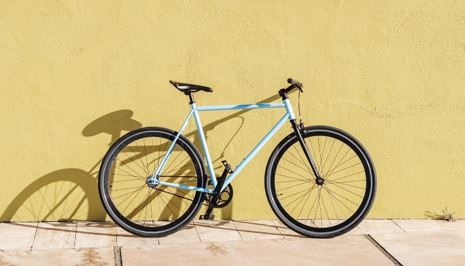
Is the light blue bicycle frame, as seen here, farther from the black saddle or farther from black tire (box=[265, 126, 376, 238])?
black tire (box=[265, 126, 376, 238])

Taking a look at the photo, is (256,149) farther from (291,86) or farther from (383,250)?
(383,250)

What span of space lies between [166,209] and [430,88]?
7.35 feet

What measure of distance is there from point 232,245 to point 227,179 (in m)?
0.51

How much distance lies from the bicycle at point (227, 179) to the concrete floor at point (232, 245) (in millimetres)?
148

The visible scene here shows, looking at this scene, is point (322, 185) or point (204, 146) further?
point (322, 185)

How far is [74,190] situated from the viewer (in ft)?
19.3

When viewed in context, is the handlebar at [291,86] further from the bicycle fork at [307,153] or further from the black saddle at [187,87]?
the black saddle at [187,87]

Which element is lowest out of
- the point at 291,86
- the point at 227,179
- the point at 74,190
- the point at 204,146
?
the point at 74,190

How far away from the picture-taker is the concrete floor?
5.13m

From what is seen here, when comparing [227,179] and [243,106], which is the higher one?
[243,106]

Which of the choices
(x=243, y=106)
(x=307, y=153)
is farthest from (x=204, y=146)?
(x=307, y=153)

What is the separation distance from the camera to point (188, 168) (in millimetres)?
5973

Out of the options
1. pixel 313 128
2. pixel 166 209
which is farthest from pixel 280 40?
pixel 166 209

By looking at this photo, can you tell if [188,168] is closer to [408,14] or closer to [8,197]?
[8,197]
